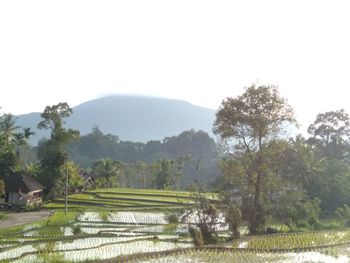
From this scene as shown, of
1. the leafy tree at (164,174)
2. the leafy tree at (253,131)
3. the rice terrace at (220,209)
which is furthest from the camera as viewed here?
the leafy tree at (164,174)

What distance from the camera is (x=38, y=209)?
128 ft

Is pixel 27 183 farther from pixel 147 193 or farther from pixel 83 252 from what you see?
pixel 83 252

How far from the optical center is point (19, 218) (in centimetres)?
3300

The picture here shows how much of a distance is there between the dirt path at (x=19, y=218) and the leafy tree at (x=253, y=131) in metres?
14.2

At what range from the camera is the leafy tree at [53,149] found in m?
45.9

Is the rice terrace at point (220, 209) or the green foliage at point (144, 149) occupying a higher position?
the green foliage at point (144, 149)

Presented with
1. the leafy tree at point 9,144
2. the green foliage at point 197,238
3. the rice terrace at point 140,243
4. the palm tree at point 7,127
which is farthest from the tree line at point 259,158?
the palm tree at point 7,127

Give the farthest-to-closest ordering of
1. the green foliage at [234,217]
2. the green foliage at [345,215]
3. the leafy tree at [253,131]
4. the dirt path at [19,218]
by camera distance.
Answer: the dirt path at [19,218] < the green foliage at [345,215] < the leafy tree at [253,131] < the green foliage at [234,217]

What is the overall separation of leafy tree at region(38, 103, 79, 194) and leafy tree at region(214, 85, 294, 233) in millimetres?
24825

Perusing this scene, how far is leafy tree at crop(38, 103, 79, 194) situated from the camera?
4594 centimetres

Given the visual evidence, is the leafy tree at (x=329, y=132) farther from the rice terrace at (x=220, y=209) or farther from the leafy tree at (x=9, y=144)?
the leafy tree at (x=9, y=144)

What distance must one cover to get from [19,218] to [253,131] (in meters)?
18.1

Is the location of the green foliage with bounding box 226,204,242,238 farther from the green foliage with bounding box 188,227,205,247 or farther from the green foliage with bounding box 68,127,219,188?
the green foliage with bounding box 68,127,219,188

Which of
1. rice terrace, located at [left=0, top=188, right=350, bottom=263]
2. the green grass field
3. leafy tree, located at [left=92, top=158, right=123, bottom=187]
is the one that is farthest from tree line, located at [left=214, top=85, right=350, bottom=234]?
leafy tree, located at [left=92, top=158, right=123, bottom=187]
